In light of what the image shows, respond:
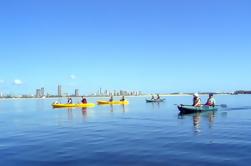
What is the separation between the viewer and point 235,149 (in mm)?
19375

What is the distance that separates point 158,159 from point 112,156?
240 centimetres

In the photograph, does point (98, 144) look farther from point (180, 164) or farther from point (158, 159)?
point (180, 164)

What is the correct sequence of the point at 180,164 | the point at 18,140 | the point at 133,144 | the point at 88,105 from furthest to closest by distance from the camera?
the point at 88,105, the point at 18,140, the point at 133,144, the point at 180,164

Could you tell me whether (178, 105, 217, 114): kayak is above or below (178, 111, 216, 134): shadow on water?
above

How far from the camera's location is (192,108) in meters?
46.9

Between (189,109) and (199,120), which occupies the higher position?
(189,109)

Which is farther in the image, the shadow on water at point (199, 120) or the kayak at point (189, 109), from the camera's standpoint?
the kayak at point (189, 109)

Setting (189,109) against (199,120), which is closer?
(199,120)

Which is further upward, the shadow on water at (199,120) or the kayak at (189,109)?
the kayak at (189,109)

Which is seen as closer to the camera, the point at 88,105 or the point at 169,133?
the point at 169,133

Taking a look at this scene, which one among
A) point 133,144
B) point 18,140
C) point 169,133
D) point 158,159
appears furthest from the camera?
point 169,133

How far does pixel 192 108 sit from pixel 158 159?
30.5 meters

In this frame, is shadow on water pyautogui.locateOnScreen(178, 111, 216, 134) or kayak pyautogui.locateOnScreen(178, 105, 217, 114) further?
kayak pyautogui.locateOnScreen(178, 105, 217, 114)

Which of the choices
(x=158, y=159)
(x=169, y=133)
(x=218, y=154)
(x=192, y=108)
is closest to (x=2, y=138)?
(x=169, y=133)
